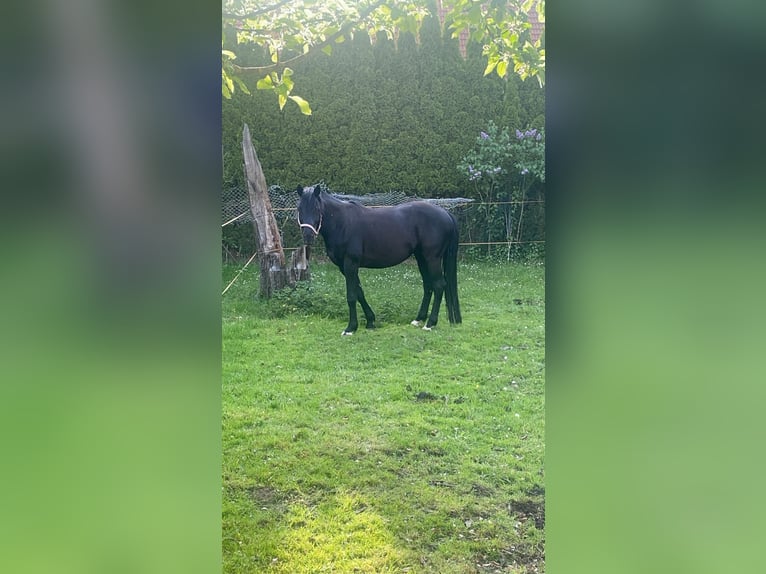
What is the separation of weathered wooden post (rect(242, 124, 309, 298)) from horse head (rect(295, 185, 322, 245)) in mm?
88

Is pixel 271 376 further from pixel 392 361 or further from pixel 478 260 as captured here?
pixel 478 260

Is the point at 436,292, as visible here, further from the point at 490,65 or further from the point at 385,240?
the point at 490,65

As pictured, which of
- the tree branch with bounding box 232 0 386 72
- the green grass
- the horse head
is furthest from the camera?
the horse head

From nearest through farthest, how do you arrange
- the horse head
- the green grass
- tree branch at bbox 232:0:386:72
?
the green grass, tree branch at bbox 232:0:386:72, the horse head

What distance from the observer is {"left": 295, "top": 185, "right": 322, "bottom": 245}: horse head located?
2.99 metres

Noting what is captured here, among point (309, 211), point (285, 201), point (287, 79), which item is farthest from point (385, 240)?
point (287, 79)

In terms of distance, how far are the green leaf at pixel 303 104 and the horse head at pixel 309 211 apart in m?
0.36

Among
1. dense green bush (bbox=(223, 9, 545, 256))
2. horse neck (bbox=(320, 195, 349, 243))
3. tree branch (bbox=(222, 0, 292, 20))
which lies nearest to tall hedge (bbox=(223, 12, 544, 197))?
dense green bush (bbox=(223, 9, 545, 256))

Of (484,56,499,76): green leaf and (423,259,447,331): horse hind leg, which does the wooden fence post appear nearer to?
(423,259,447,331): horse hind leg

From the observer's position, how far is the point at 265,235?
2.99 metres

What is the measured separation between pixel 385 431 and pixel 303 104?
162 cm

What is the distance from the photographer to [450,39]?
293 centimetres
